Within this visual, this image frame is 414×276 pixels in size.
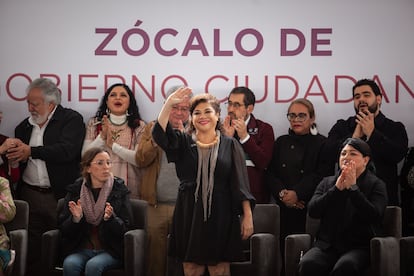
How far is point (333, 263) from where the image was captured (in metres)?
6.64

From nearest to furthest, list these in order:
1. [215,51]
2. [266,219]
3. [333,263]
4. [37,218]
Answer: [333,263] < [266,219] < [37,218] < [215,51]

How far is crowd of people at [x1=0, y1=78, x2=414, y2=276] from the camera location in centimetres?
638

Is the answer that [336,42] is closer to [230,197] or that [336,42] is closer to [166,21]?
[166,21]

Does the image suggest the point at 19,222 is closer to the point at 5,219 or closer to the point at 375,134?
the point at 5,219

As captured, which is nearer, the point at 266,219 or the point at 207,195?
the point at 207,195

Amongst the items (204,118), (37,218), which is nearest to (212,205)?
(204,118)

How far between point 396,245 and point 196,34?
2839 millimetres

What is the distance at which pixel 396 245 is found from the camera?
6641 millimetres

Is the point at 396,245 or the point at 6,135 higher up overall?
the point at 6,135

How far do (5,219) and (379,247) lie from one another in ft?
9.14

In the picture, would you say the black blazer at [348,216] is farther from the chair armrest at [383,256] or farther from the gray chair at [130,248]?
the gray chair at [130,248]

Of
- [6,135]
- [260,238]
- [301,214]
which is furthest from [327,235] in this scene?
[6,135]

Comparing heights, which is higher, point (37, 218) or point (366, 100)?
point (366, 100)

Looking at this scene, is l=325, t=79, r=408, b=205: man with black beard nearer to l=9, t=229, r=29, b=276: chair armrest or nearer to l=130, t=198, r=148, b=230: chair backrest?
l=130, t=198, r=148, b=230: chair backrest
